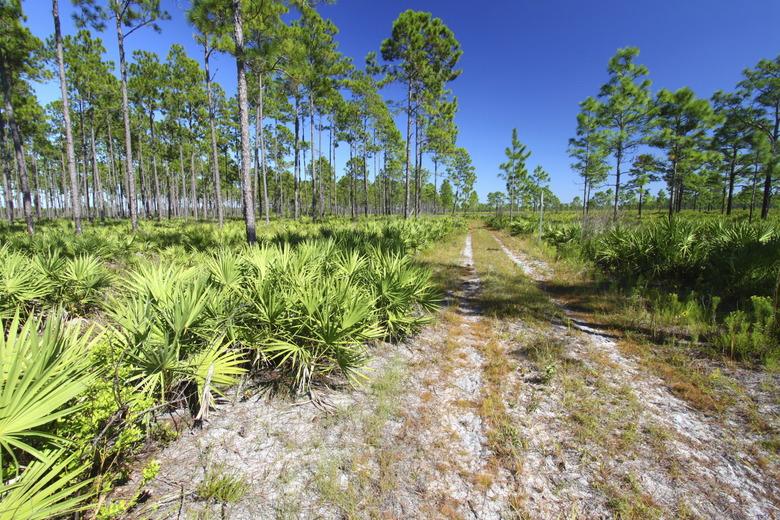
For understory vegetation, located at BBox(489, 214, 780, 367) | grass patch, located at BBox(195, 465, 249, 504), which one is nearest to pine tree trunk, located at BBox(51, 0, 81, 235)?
grass patch, located at BBox(195, 465, 249, 504)

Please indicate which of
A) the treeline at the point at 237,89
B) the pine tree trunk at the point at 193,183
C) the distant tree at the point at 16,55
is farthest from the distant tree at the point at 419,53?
the pine tree trunk at the point at 193,183

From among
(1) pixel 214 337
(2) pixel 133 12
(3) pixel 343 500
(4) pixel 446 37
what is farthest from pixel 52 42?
(3) pixel 343 500

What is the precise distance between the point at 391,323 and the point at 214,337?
2.59m

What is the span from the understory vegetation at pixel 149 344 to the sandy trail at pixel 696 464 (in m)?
2.84

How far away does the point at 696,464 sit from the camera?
2520 millimetres

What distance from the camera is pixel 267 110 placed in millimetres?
26281

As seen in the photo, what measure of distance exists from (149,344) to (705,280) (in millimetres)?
10698

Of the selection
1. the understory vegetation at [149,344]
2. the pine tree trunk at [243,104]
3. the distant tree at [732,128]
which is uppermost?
the distant tree at [732,128]

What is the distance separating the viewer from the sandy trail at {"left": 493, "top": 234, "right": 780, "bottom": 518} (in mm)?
2182

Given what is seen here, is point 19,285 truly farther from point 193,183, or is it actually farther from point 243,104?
point 193,183

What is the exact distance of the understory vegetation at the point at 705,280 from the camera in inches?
173

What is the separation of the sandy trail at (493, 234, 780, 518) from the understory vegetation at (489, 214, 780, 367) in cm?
186

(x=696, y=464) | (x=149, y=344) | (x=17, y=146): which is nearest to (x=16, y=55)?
(x=17, y=146)

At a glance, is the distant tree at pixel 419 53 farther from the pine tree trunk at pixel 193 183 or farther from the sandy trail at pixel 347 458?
the pine tree trunk at pixel 193 183
